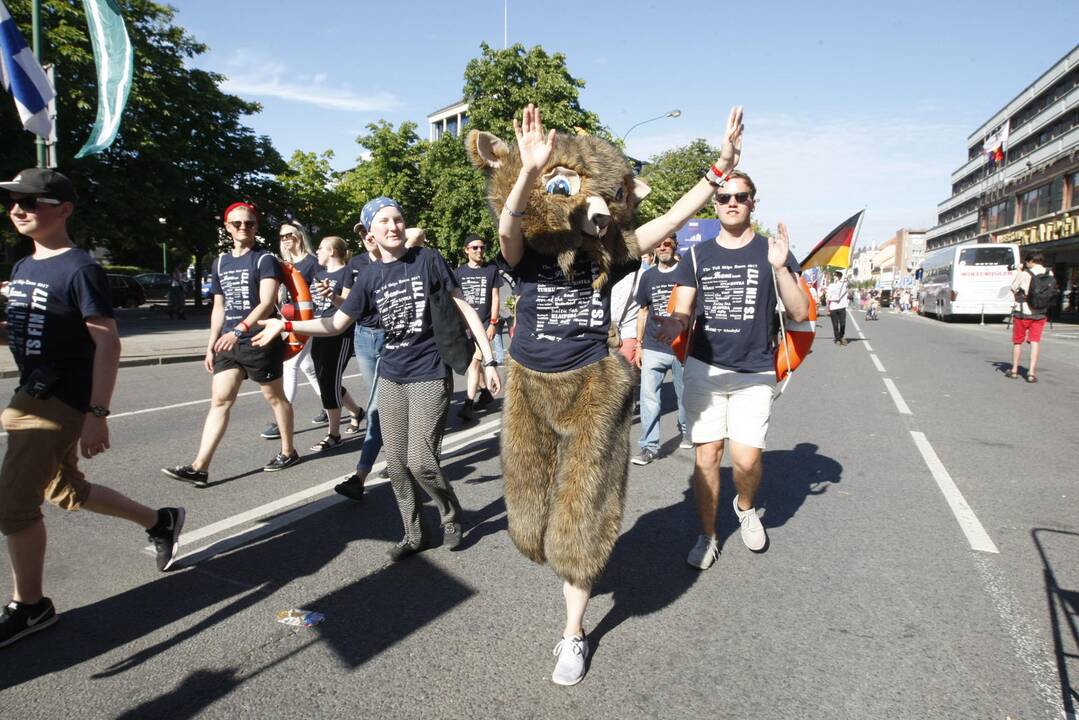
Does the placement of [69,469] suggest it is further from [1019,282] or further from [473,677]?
[1019,282]

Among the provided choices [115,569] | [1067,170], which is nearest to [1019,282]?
[115,569]

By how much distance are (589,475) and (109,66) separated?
10917mm

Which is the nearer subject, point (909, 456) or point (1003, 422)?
point (909, 456)

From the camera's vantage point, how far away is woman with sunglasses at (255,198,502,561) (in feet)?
12.3

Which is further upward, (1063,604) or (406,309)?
(406,309)

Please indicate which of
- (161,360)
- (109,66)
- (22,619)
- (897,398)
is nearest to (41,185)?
(22,619)

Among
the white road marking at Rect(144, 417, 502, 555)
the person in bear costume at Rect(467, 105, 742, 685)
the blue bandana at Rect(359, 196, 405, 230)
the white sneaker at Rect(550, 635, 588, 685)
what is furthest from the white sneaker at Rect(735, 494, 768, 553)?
the blue bandana at Rect(359, 196, 405, 230)

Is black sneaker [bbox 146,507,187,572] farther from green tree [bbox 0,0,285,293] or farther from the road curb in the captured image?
green tree [bbox 0,0,285,293]

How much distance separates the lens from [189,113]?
26.8 metres

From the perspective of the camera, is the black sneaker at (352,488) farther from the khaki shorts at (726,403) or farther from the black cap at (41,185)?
the black cap at (41,185)

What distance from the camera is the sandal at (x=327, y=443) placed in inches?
242

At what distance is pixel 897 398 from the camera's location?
30.9 ft

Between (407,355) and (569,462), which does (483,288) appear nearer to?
(407,355)

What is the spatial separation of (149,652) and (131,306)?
32351 millimetres
